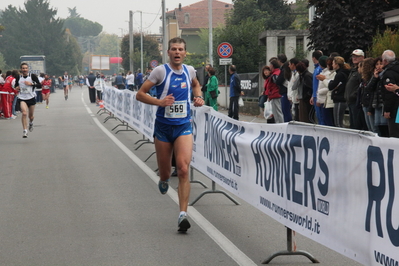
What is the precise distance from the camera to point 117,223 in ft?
24.4

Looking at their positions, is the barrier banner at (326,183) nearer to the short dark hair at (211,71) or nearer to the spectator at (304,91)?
the spectator at (304,91)

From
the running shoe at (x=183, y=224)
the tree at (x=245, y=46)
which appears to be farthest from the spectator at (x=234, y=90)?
the running shoe at (x=183, y=224)

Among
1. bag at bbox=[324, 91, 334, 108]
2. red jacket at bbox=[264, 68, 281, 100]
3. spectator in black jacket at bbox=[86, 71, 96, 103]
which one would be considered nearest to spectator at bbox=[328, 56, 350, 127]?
bag at bbox=[324, 91, 334, 108]

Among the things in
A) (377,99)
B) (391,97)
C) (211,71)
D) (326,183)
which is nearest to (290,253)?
(326,183)

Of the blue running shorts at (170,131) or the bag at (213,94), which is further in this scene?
the bag at (213,94)

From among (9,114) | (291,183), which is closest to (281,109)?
(291,183)

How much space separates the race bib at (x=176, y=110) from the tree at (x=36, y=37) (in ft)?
356

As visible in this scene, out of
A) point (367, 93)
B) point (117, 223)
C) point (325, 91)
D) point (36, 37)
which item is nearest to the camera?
point (117, 223)

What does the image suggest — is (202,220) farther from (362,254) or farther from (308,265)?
(362,254)

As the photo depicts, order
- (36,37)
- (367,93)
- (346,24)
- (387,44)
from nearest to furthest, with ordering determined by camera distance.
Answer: (367,93) → (387,44) → (346,24) → (36,37)

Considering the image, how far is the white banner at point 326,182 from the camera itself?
4.24 metres

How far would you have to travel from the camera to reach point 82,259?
593 cm

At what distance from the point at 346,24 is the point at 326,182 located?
17.0 metres

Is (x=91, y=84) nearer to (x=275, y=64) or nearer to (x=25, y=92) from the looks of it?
(x=25, y=92)
